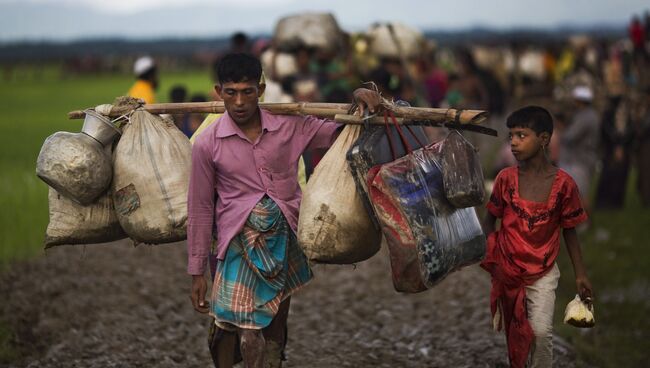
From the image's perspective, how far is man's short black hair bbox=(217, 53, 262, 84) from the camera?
4590 millimetres

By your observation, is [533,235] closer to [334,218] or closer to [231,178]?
[334,218]

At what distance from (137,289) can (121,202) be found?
15.1 feet

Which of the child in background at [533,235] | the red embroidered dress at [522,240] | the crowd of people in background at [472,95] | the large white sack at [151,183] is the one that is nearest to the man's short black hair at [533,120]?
the child in background at [533,235]

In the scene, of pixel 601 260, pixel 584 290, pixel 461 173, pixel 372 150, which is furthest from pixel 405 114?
pixel 601 260

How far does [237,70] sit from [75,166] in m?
0.96

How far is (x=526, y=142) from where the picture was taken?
504 centimetres

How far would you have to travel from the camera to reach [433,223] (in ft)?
14.3

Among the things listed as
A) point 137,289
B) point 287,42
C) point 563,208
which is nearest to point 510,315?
point 563,208

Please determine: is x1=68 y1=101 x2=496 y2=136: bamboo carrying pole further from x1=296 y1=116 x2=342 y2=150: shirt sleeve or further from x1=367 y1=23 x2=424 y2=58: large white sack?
x1=367 y1=23 x2=424 y2=58: large white sack

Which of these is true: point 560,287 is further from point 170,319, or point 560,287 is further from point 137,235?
point 137,235

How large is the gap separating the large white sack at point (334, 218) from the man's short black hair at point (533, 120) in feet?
2.95

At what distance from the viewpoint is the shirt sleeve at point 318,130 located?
4.88 metres

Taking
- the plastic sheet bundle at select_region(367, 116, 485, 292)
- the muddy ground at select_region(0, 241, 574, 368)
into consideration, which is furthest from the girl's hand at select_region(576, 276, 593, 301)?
the muddy ground at select_region(0, 241, 574, 368)

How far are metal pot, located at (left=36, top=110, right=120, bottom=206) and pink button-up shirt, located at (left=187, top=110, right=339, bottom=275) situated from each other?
552 millimetres
